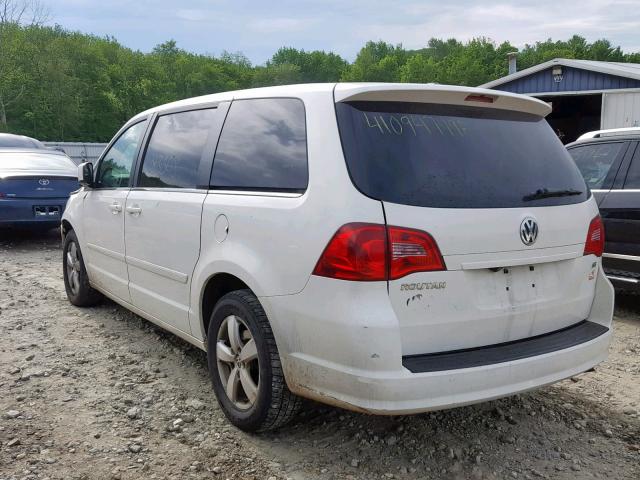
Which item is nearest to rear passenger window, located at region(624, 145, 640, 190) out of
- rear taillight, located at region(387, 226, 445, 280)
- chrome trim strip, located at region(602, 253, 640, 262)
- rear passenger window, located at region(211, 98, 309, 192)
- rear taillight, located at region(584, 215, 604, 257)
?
chrome trim strip, located at region(602, 253, 640, 262)

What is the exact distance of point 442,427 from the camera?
10.2 feet

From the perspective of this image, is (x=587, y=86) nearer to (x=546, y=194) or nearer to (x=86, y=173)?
(x=86, y=173)

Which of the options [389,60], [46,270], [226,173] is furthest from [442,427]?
[389,60]

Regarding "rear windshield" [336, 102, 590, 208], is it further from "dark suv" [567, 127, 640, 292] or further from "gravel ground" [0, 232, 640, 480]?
"dark suv" [567, 127, 640, 292]

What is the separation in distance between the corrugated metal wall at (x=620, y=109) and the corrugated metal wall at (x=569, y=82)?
30 centimetres

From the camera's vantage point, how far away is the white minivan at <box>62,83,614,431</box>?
238 centimetres

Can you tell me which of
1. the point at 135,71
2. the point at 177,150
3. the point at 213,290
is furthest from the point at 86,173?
the point at 135,71

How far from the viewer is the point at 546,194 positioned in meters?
2.83

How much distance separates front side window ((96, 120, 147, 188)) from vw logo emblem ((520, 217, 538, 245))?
2.76 meters

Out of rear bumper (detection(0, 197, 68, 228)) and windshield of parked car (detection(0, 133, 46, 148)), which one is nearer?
rear bumper (detection(0, 197, 68, 228))

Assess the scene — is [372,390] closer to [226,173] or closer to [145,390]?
[226,173]

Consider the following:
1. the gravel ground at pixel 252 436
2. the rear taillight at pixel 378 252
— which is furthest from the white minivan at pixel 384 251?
the gravel ground at pixel 252 436

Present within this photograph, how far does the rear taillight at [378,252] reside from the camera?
2357 mm

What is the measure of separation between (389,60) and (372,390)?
329 ft
